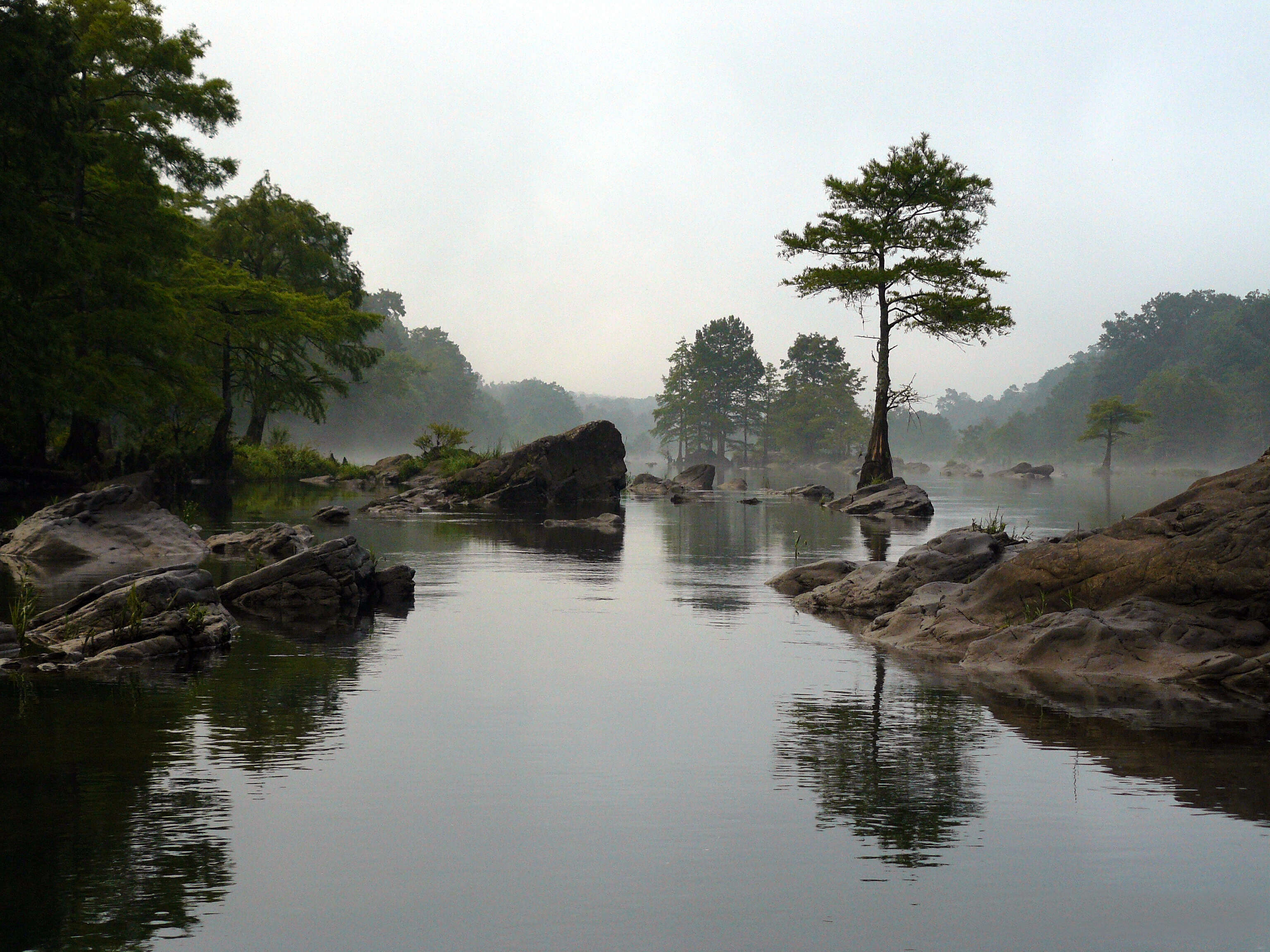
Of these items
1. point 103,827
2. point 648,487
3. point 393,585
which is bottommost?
point 103,827

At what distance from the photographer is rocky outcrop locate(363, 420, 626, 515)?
4106cm

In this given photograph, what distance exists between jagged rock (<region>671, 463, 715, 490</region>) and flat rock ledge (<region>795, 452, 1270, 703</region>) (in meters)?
47.3

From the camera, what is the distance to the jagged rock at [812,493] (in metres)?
51.0

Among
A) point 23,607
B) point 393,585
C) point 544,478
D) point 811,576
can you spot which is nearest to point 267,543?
point 393,585

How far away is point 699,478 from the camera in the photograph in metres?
62.2

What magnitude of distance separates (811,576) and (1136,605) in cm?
629

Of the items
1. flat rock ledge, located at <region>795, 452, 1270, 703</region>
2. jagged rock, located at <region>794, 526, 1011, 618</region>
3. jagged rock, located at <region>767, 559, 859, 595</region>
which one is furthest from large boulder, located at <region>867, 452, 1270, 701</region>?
jagged rock, located at <region>767, 559, 859, 595</region>

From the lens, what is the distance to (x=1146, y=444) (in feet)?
407

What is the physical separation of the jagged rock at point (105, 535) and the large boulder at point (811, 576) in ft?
31.2

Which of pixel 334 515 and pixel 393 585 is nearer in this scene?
pixel 393 585

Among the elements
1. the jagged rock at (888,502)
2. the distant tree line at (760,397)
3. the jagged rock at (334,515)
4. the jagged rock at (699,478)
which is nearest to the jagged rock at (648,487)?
the jagged rock at (699,478)

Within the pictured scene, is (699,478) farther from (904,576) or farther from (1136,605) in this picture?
(1136,605)

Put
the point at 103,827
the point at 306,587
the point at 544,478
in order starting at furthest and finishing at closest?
the point at 544,478, the point at 306,587, the point at 103,827

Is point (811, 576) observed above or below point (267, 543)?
below
